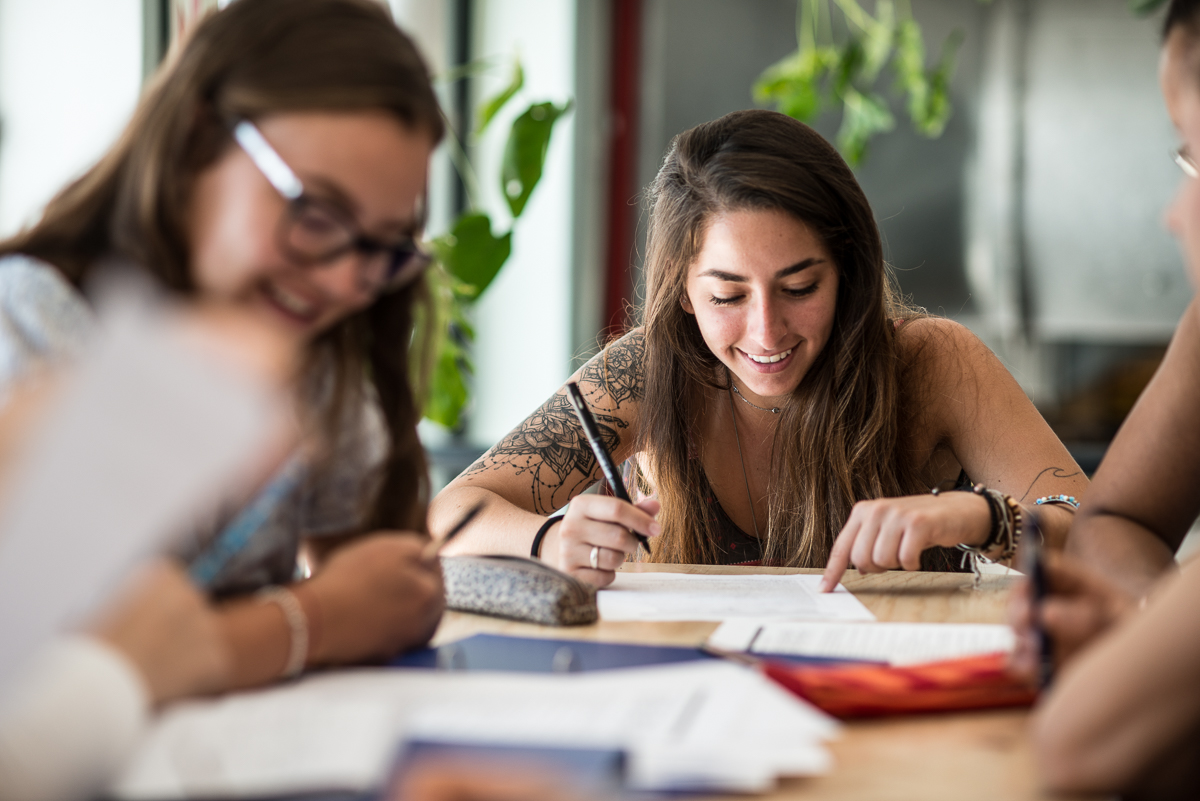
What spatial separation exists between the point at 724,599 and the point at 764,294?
58cm

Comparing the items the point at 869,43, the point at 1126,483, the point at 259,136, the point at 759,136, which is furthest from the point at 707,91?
the point at 259,136

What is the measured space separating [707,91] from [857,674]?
3.22 meters

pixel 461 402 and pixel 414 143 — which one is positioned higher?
pixel 414 143

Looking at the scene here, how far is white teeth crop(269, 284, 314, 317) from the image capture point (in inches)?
36.5

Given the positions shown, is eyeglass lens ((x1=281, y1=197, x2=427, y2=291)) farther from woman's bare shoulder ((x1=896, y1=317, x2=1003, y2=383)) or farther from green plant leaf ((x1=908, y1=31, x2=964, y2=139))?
green plant leaf ((x1=908, y1=31, x2=964, y2=139))

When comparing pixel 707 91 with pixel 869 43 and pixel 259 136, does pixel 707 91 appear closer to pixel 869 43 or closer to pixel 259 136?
pixel 869 43

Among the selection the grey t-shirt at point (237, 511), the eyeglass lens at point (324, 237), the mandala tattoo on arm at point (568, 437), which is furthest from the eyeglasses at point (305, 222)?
the mandala tattoo on arm at point (568, 437)

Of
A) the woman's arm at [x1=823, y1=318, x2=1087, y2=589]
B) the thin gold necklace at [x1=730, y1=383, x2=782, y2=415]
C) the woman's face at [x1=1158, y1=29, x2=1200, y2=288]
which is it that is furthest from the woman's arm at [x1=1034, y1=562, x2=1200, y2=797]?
the thin gold necklace at [x1=730, y1=383, x2=782, y2=415]

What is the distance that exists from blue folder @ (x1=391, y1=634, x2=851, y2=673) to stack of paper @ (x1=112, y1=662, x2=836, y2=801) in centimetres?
7

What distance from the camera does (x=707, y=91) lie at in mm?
3729

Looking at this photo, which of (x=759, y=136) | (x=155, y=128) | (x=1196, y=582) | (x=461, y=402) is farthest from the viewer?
(x=461, y=402)

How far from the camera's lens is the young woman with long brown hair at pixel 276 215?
34.5 inches

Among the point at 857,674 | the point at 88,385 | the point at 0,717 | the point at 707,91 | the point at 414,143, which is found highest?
the point at 707,91

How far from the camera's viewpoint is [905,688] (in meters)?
0.77
